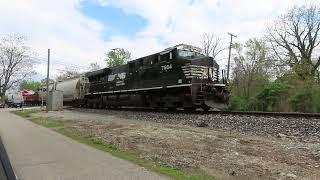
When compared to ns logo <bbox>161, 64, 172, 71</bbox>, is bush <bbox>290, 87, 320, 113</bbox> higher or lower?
lower

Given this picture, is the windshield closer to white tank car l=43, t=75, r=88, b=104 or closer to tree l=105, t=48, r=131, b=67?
white tank car l=43, t=75, r=88, b=104

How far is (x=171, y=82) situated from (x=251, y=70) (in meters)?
31.3

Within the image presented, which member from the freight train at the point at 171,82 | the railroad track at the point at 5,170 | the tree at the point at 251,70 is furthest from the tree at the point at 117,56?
the railroad track at the point at 5,170

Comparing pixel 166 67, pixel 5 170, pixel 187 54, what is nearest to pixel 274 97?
pixel 187 54

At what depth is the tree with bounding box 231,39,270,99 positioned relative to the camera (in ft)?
135

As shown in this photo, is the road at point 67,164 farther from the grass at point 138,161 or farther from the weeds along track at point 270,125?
the weeds along track at point 270,125

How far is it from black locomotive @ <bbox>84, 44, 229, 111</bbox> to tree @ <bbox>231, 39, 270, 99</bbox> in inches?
443

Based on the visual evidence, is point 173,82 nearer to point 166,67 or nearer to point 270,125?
point 166,67

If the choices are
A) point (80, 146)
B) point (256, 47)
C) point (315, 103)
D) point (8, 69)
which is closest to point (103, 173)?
point (80, 146)

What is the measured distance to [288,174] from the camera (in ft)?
22.6

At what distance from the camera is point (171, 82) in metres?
22.9

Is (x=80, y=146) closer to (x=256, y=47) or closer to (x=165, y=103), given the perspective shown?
(x=165, y=103)

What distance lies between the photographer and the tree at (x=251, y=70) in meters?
41.2

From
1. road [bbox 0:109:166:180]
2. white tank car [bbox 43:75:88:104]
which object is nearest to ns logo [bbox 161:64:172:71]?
road [bbox 0:109:166:180]
